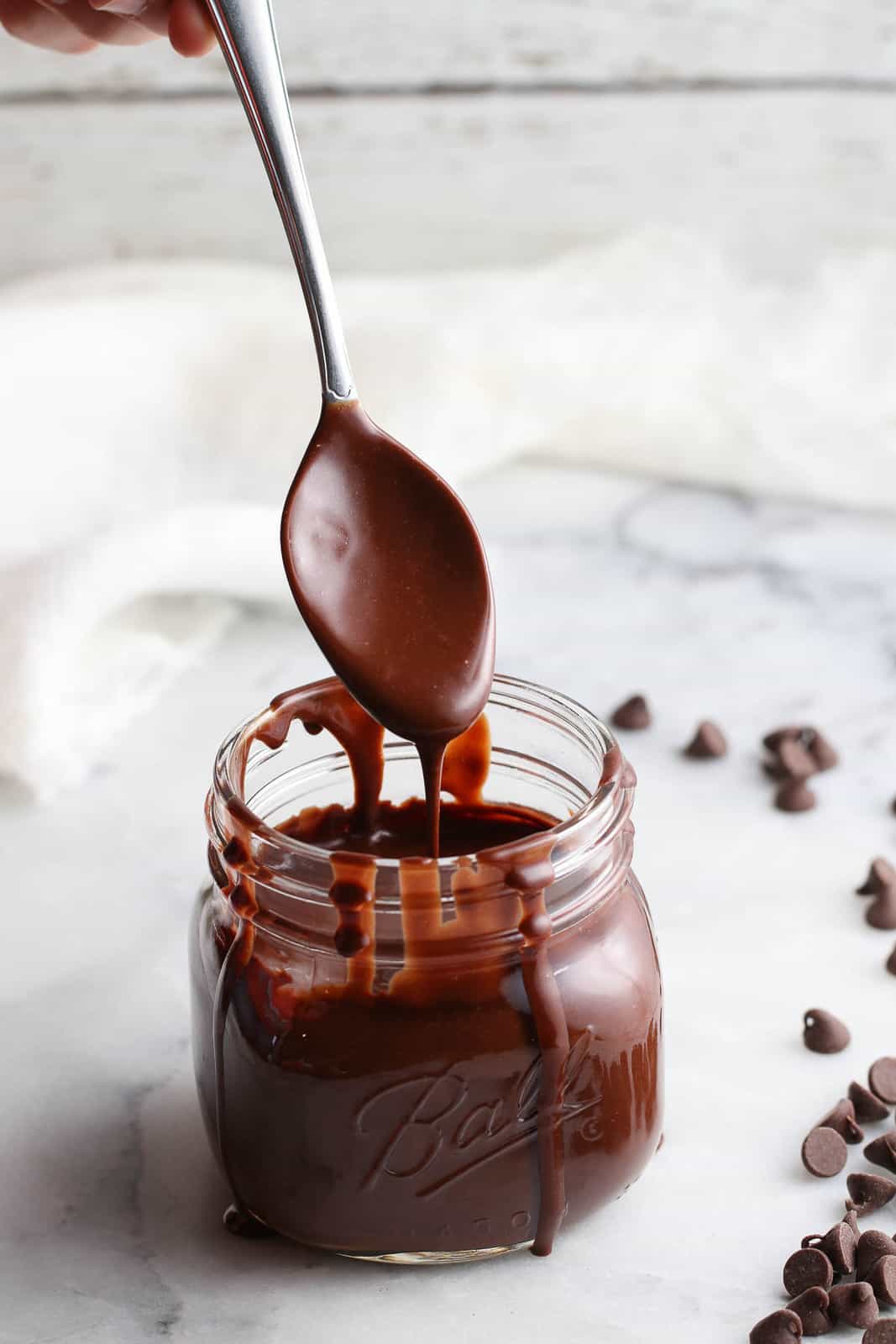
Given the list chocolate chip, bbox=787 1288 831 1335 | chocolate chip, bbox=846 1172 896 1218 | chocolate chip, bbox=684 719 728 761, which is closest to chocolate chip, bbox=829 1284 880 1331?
chocolate chip, bbox=787 1288 831 1335

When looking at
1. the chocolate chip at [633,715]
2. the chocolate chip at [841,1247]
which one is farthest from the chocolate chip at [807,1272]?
the chocolate chip at [633,715]

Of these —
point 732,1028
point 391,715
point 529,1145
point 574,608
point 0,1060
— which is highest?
point 391,715

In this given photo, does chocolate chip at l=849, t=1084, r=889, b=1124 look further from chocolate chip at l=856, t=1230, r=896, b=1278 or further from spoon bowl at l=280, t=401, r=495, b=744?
spoon bowl at l=280, t=401, r=495, b=744

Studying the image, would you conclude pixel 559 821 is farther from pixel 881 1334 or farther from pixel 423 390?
pixel 423 390

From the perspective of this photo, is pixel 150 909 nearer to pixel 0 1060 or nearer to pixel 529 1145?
pixel 0 1060

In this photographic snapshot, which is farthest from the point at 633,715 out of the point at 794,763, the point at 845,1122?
the point at 845,1122

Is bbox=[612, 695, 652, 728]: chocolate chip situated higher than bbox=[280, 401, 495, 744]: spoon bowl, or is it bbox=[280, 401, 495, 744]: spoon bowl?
bbox=[280, 401, 495, 744]: spoon bowl

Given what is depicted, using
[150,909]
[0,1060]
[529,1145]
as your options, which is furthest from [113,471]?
[529,1145]
